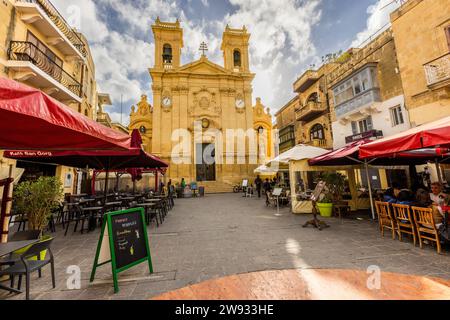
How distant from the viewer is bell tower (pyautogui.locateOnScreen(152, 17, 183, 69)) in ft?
78.1

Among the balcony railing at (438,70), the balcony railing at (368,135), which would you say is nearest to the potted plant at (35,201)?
the balcony railing at (438,70)

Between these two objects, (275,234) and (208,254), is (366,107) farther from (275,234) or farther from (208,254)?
(208,254)

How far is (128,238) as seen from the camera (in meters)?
3.08

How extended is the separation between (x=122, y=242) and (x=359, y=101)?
15368mm

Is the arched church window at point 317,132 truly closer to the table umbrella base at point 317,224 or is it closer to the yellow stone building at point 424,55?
the yellow stone building at point 424,55

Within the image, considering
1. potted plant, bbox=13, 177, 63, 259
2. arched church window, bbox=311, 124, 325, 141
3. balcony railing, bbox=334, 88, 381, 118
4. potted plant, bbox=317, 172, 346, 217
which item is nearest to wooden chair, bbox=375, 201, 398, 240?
potted plant, bbox=317, 172, 346, 217

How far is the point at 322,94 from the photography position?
16.5 metres

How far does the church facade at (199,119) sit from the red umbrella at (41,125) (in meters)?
17.6

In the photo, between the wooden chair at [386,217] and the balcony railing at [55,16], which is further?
the balcony railing at [55,16]

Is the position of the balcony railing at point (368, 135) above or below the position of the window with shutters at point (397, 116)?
below

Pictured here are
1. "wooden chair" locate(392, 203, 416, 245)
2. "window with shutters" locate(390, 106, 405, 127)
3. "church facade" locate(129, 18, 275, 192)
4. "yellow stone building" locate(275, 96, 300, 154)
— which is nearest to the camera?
"wooden chair" locate(392, 203, 416, 245)

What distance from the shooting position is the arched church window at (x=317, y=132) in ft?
55.2

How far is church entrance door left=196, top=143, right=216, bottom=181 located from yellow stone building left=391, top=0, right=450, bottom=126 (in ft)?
55.2

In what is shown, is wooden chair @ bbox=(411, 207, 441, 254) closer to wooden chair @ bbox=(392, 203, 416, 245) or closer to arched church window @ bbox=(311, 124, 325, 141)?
wooden chair @ bbox=(392, 203, 416, 245)
